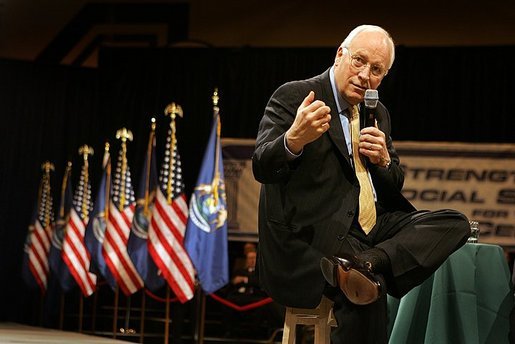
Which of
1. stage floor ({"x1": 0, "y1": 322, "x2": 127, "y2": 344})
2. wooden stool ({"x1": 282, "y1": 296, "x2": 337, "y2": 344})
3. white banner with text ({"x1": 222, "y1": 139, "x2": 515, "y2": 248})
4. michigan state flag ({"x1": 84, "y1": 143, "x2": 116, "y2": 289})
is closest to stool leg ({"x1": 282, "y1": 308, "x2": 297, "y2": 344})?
wooden stool ({"x1": 282, "y1": 296, "x2": 337, "y2": 344})

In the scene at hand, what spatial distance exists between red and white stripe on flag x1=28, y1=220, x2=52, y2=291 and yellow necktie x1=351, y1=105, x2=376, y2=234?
848 cm

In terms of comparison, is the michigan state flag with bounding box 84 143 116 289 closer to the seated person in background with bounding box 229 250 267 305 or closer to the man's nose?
the seated person in background with bounding box 229 250 267 305

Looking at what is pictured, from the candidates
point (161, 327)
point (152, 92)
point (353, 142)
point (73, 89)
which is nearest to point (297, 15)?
point (152, 92)

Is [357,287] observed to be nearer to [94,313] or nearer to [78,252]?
[78,252]

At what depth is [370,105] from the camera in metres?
2.52

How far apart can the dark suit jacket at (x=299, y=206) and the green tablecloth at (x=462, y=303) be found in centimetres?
94

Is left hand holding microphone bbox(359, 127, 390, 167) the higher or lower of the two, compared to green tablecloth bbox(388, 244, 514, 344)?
higher

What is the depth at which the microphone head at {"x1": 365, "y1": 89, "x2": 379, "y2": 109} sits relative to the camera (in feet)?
8.21

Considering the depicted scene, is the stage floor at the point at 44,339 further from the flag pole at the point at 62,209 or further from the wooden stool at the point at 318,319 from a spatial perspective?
the wooden stool at the point at 318,319

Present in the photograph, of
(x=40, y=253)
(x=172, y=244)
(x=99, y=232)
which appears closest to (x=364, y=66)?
(x=172, y=244)

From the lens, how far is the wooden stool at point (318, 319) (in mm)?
2598

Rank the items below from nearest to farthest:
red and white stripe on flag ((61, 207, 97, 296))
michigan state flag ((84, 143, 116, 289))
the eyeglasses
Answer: the eyeglasses < michigan state flag ((84, 143, 116, 289)) < red and white stripe on flag ((61, 207, 97, 296))

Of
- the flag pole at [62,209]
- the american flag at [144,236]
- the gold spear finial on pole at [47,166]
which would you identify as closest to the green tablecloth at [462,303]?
the american flag at [144,236]

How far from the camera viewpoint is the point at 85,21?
40.5 feet
